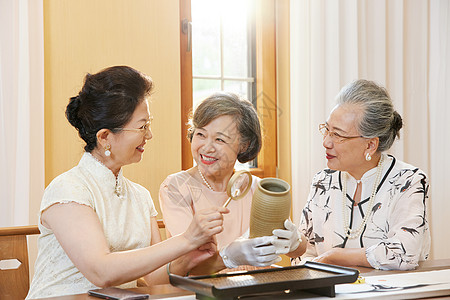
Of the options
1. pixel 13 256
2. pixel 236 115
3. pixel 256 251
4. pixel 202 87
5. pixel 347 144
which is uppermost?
pixel 202 87

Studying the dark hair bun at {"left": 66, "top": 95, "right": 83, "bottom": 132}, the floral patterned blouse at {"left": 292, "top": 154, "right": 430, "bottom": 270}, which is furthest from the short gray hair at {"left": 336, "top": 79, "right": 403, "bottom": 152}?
the dark hair bun at {"left": 66, "top": 95, "right": 83, "bottom": 132}

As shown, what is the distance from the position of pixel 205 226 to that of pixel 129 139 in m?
0.46

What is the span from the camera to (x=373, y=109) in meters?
2.10

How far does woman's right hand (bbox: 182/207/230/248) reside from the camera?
57.7 inches

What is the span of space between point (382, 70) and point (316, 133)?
62 cm

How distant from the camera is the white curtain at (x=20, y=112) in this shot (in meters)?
2.49

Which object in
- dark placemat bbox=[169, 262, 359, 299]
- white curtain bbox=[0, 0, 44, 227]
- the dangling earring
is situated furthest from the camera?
white curtain bbox=[0, 0, 44, 227]

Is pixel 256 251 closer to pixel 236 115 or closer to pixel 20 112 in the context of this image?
pixel 236 115

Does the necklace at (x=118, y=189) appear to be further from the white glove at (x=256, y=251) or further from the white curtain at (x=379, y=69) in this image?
the white curtain at (x=379, y=69)

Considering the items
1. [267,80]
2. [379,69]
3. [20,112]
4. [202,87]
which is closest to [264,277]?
[20,112]

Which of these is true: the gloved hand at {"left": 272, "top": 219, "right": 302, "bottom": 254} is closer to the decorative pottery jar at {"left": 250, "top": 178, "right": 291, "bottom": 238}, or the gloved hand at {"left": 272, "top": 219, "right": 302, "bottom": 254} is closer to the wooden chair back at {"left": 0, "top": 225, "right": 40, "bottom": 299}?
the decorative pottery jar at {"left": 250, "top": 178, "right": 291, "bottom": 238}

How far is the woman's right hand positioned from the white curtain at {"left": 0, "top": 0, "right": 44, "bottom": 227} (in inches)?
50.6

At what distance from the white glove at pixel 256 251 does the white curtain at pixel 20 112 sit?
1.30 meters

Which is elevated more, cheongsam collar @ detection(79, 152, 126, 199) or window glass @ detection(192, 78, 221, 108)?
window glass @ detection(192, 78, 221, 108)
